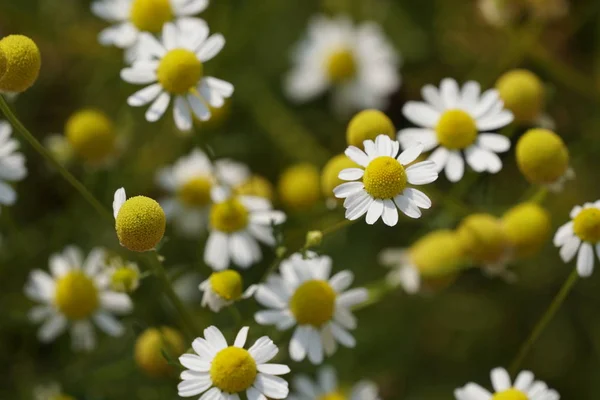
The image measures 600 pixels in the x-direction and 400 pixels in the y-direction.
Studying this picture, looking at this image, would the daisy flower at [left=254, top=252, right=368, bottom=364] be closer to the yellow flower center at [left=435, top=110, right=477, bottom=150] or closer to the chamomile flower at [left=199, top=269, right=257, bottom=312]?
the chamomile flower at [left=199, top=269, right=257, bottom=312]

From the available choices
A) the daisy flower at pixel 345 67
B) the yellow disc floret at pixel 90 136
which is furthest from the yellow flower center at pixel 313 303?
the daisy flower at pixel 345 67

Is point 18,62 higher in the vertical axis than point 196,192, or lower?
lower

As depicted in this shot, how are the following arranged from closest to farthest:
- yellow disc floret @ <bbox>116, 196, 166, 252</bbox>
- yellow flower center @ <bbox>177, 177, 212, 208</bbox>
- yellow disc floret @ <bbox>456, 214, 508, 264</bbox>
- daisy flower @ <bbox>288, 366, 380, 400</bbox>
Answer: yellow disc floret @ <bbox>116, 196, 166, 252</bbox>, yellow disc floret @ <bbox>456, 214, 508, 264</bbox>, daisy flower @ <bbox>288, 366, 380, 400</bbox>, yellow flower center @ <bbox>177, 177, 212, 208</bbox>

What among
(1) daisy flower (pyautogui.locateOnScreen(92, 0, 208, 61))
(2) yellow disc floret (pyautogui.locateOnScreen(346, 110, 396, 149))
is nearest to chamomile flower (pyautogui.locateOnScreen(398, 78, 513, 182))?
(2) yellow disc floret (pyautogui.locateOnScreen(346, 110, 396, 149))

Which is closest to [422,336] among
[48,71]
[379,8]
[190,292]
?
[190,292]

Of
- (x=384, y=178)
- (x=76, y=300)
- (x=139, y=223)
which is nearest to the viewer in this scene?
(x=139, y=223)

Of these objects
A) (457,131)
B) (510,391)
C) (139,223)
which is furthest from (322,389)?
(139,223)

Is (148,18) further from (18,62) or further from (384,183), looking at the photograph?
(384,183)

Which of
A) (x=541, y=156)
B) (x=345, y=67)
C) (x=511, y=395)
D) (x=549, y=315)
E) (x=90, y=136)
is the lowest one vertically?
(x=511, y=395)
